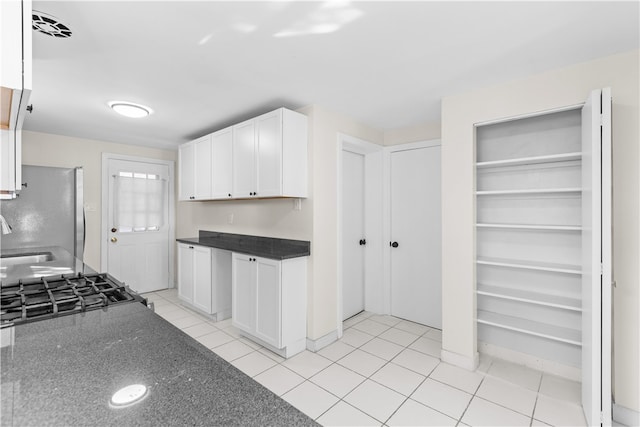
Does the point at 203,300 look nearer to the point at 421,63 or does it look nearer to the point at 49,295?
the point at 49,295

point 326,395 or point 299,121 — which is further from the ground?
point 299,121

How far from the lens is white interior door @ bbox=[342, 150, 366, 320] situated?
142 inches

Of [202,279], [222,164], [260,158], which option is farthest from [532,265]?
[202,279]

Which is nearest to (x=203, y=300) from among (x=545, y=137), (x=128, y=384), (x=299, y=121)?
(x=299, y=121)

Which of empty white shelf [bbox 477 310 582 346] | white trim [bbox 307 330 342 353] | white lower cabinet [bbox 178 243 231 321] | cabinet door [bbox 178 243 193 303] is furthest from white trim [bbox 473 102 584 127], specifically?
cabinet door [bbox 178 243 193 303]

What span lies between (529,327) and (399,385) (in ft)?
4.02

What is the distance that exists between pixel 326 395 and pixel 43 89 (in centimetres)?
338

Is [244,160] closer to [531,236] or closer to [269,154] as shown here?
[269,154]

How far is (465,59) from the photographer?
201 centimetres

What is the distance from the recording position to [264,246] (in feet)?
10.8

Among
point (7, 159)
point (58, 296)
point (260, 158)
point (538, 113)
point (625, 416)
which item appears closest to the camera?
point (58, 296)

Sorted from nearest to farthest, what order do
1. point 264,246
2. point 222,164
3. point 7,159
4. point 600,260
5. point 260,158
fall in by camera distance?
point 7,159 → point 600,260 → point 260,158 → point 264,246 → point 222,164

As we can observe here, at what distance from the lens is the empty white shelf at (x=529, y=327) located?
2.31 m

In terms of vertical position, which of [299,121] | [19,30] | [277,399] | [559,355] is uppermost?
[299,121]
